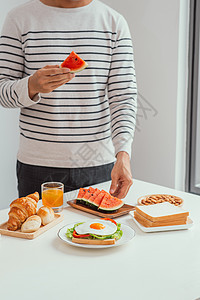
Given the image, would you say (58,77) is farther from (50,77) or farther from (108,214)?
(108,214)

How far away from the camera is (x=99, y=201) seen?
151cm

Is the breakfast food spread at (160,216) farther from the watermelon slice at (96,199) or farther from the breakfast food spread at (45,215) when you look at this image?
the breakfast food spread at (45,215)

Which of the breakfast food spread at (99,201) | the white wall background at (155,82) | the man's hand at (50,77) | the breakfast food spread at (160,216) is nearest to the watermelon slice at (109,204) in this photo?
the breakfast food spread at (99,201)

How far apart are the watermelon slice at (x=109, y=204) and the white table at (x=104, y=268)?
161 mm

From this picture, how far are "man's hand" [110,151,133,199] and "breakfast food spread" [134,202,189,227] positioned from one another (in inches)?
6.9

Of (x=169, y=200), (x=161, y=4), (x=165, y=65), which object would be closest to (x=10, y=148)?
(x=165, y=65)

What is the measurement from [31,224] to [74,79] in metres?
0.83

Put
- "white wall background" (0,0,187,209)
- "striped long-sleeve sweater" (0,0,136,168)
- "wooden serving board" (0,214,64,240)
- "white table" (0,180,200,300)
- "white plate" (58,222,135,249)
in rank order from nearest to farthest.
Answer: "white table" (0,180,200,300) → "white plate" (58,222,135,249) → "wooden serving board" (0,214,64,240) → "striped long-sleeve sweater" (0,0,136,168) → "white wall background" (0,0,187,209)

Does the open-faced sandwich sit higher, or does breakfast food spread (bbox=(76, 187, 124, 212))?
the open-faced sandwich

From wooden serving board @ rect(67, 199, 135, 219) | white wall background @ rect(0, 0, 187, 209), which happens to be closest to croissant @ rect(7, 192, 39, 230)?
wooden serving board @ rect(67, 199, 135, 219)

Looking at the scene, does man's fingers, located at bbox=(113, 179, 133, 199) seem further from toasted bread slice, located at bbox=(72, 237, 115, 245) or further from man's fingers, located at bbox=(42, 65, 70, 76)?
man's fingers, located at bbox=(42, 65, 70, 76)

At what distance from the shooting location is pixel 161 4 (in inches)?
110

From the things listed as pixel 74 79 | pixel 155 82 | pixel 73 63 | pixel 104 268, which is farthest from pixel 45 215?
pixel 155 82

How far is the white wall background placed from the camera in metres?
2.78
